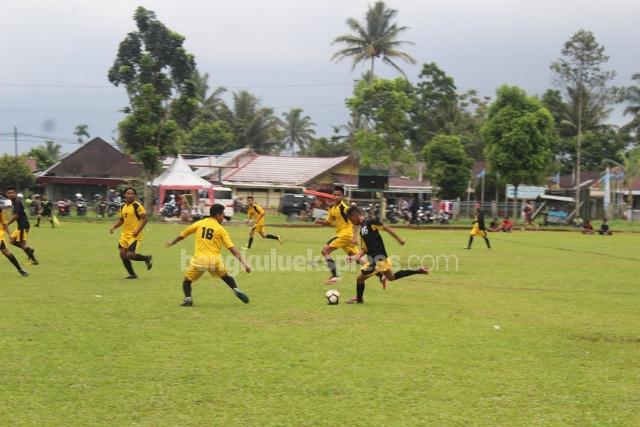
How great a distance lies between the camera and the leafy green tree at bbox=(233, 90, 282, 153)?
71062mm

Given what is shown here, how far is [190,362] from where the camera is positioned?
7.10m

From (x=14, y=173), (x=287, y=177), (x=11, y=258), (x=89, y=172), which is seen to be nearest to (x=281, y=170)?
(x=287, y=177)

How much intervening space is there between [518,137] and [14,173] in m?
34.8

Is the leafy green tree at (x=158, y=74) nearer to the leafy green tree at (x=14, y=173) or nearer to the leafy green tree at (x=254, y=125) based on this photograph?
the leafy green tree at (x=14, y=173)

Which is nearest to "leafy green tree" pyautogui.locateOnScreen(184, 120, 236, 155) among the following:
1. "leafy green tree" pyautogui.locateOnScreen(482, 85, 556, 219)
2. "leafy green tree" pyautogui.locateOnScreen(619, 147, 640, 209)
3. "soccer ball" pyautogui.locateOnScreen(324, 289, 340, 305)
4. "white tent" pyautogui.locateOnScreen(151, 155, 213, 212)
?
"white tent" pyautogui.locateOnScreen(151, 155, 213, 212)

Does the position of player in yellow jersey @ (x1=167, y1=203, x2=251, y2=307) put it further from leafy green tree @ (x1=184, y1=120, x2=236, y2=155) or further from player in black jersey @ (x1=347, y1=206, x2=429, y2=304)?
leafy green tree @ (x1=184, y1=120, x2=236, y2=155)

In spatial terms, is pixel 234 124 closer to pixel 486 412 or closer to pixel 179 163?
pixel 179 163

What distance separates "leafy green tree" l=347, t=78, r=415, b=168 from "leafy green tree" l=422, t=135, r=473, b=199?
2847mm

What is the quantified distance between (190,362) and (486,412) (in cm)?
303

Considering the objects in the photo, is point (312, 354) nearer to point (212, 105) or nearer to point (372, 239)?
point (372, 239)

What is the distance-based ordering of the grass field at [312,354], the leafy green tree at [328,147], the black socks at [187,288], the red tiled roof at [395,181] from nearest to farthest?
the grass field at [312,354] < the black socks at [187,288] < the red tiled roof at [395,181] < the leafy green tree at [328,147]

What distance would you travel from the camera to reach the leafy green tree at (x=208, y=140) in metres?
65.9

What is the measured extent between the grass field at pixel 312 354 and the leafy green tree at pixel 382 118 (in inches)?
1287

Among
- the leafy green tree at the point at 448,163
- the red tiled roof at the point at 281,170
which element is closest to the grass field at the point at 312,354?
the leafy green tree at the point at 448,163
